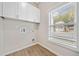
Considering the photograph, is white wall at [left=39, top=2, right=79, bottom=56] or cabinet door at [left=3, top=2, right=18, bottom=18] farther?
white wall at [left=39, top=2, right=79, bottom=56]

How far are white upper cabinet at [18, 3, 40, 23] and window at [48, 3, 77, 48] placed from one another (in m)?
0.44

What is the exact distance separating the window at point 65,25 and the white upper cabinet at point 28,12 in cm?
44

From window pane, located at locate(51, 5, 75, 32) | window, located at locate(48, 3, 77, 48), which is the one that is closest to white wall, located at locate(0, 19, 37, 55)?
window, located at locate(48, 3, 77, 48)

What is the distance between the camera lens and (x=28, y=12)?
8.29 ft

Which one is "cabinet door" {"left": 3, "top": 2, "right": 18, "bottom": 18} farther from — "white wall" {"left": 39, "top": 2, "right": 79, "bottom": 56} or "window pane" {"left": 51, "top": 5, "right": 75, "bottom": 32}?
"window pane" {"left": 51, "top": 5, "right": 75, "bottom": 32}

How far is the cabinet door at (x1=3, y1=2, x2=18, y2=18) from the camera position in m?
1.80

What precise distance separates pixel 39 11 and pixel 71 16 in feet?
3.24

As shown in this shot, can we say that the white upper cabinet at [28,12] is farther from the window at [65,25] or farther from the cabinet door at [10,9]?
the window at [65,25]

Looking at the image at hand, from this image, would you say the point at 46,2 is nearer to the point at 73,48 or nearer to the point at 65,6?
the point at 65,6

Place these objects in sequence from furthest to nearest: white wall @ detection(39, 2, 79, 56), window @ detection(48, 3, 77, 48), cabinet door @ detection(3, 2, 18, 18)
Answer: white wall @ detection(39, 2, 79, 56) → cabinet door @ detection(3, 2, 18, 18) → window @ detection(48, 3, 77, 48)

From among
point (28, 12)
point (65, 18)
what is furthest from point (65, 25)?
point (28, 12)

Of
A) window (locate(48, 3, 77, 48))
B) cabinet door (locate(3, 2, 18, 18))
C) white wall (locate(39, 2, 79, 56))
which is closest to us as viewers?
window (locate(48, 3, 77, 48))

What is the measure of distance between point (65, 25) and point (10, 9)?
1.26m

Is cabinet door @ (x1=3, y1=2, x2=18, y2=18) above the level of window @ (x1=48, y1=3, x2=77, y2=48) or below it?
above
